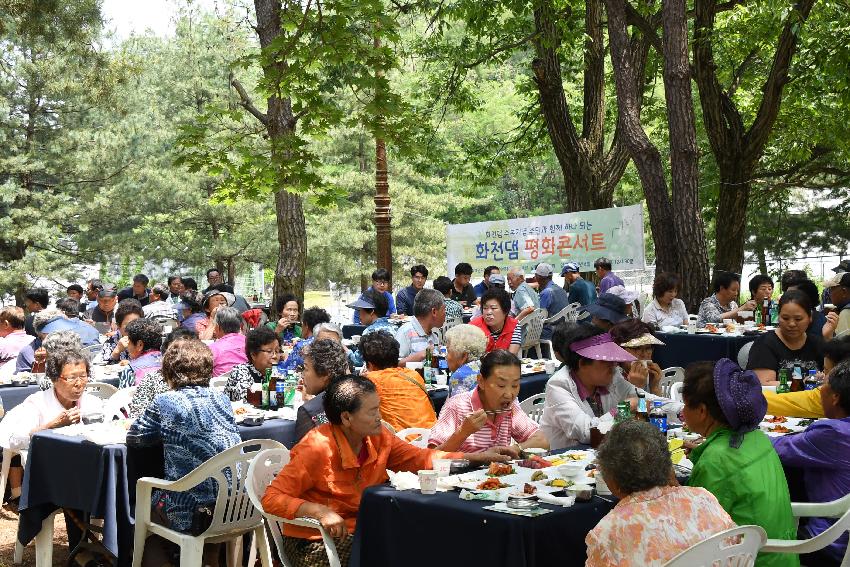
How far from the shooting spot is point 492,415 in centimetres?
516

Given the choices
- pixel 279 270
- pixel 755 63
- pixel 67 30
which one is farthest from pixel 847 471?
pixel 755 63

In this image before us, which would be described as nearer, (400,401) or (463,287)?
(400,401)

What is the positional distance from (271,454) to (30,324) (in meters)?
8.13

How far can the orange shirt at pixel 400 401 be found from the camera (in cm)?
617

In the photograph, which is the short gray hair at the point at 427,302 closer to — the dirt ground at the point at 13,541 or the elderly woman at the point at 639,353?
the elderly woman at the point at 639,353

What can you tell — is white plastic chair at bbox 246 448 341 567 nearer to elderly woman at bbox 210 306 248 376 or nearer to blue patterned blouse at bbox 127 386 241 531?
blue patterned blouse at bbox 127 386 241 531

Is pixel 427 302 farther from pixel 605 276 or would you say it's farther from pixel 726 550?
Answer: pixel 726 550

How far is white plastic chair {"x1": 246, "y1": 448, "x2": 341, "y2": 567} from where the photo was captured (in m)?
4.31

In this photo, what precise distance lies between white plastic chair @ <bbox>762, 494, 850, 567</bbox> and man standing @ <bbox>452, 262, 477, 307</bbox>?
10.8 m

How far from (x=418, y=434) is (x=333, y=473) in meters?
1.36

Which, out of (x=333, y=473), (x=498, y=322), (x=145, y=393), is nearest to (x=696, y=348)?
(x=498, y=322)

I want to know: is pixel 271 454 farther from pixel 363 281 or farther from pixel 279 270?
pixel 363 281

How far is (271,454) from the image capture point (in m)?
4.77

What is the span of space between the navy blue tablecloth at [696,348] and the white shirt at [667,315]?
275 millimetres
